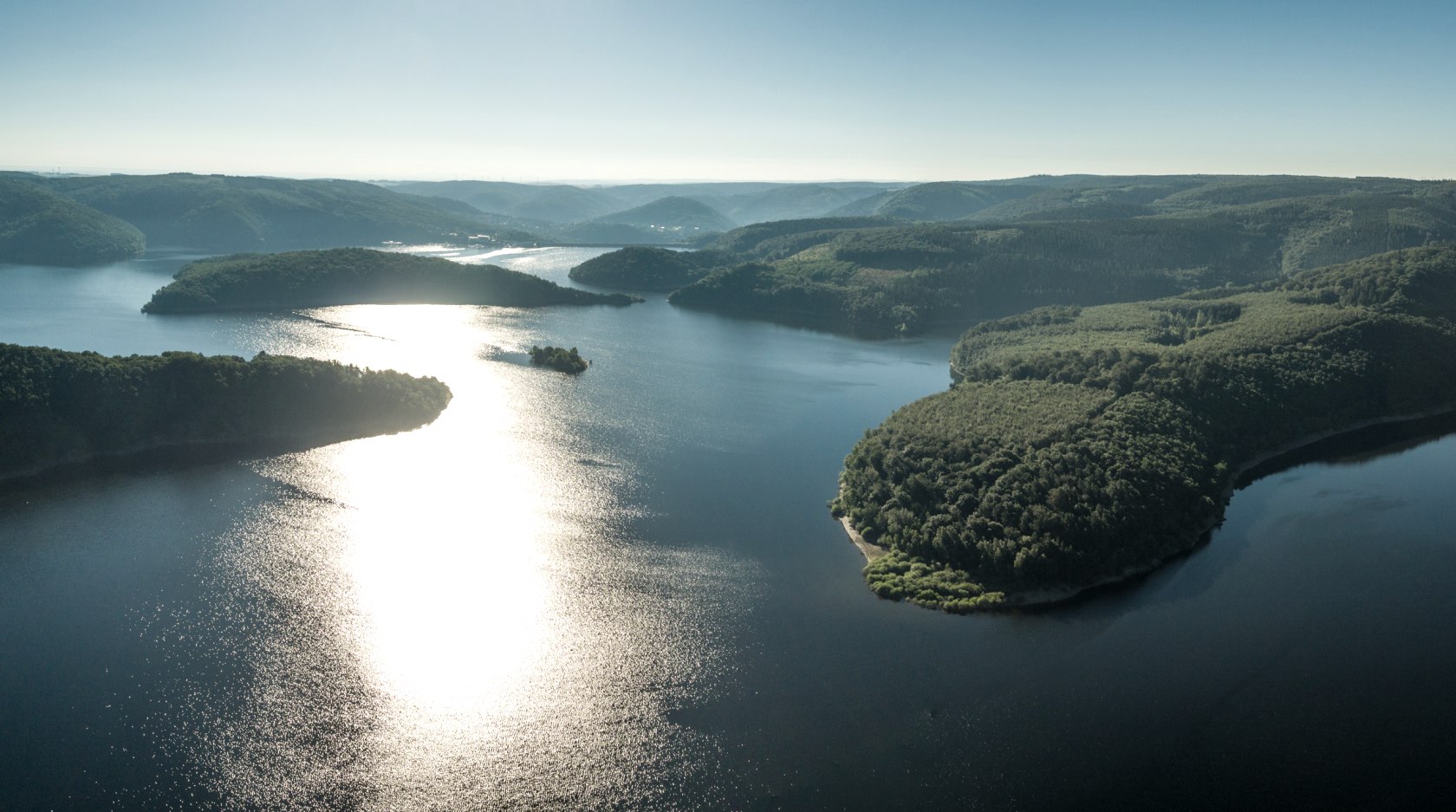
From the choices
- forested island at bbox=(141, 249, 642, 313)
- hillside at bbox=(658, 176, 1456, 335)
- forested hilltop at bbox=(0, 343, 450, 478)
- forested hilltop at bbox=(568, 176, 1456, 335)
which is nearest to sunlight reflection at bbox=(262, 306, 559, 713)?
forested hilltop at bbox=(0, 343, 450, 478)

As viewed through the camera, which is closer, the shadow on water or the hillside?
the shadow on water

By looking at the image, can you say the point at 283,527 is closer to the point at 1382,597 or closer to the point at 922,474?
the point at 922,474

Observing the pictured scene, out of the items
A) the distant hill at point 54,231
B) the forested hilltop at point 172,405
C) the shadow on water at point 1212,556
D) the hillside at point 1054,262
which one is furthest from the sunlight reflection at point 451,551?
the distant hill at point 54,231

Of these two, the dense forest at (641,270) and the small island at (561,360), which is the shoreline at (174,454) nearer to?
the small island at (561,360)

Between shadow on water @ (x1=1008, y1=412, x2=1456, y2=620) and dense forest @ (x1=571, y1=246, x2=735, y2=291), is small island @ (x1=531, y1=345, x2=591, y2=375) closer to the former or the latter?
shadow on water @ (x1=1008, y1=412, x2=1456, y2=620)

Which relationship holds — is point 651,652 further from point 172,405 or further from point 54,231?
point 54,231

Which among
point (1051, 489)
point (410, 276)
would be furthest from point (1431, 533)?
point (410, 276)
